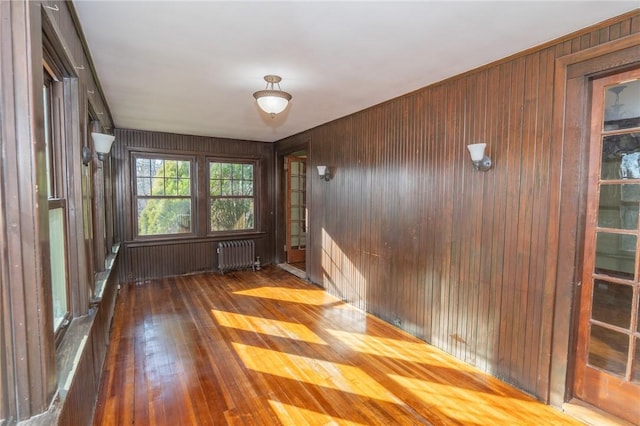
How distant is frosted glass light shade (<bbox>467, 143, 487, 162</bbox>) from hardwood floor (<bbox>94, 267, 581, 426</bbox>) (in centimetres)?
184

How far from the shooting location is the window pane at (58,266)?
1.85 metres

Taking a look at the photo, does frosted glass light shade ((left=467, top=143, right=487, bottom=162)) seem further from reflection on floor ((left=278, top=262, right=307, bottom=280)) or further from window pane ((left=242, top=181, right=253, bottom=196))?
window pane ((left=242, top=181, right=253, bottom=196))

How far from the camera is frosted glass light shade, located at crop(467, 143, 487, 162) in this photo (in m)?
2.68

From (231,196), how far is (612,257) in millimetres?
5759

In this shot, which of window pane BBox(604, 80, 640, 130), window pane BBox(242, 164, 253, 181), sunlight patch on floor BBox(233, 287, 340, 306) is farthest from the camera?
window pane BBox(242, 164, 253, 181)

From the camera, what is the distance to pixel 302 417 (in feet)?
7.28

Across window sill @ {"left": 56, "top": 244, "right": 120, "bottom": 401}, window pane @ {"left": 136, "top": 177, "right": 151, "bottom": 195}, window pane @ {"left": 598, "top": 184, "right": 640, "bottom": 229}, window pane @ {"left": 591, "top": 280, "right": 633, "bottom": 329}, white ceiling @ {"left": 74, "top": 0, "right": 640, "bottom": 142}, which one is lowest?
window sill @ {"left": 56, "top": 244, "right": 120, "bottom": 401}

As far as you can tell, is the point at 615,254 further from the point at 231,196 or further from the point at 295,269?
the point at 231,196

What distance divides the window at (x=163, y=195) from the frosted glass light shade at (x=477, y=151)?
4982 millimetres

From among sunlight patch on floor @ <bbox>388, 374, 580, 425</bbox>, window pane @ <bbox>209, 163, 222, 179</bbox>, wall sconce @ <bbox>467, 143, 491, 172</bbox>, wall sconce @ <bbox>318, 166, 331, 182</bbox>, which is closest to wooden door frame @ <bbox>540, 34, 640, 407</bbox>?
sunlight patch on floor @ <bbox>388, 374, 580, 425</bbox>

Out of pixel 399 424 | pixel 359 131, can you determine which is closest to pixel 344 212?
pixel 359 131

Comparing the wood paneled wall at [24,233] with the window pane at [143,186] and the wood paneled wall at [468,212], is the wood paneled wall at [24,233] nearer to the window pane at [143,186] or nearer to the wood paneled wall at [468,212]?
the wood paneled wall at [468,212]

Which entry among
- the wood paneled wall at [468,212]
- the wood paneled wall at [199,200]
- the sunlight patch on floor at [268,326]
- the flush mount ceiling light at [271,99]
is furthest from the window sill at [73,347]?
the wood paneled wall at [199,200]

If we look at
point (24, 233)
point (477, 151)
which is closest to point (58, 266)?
point (24, 233)
